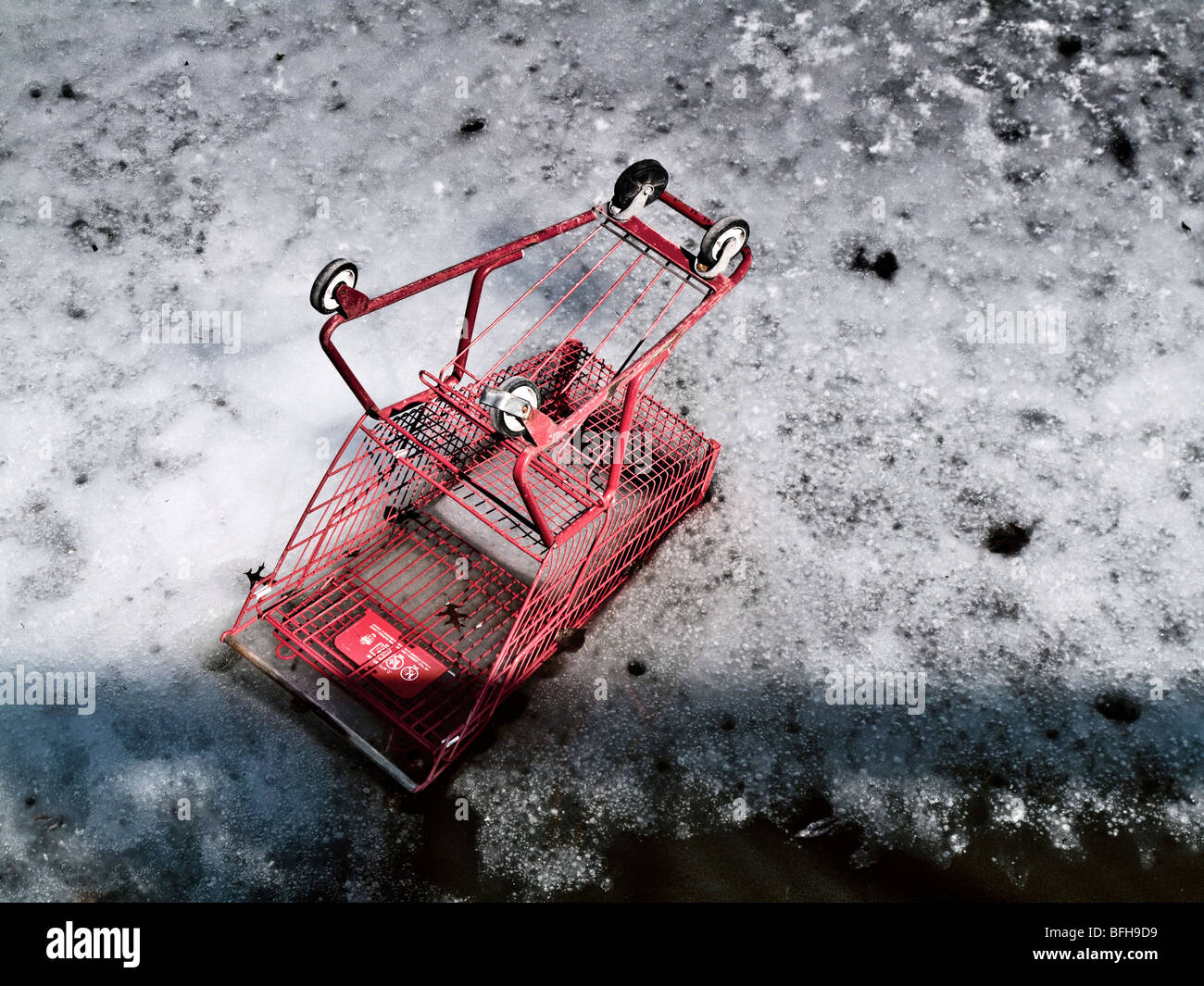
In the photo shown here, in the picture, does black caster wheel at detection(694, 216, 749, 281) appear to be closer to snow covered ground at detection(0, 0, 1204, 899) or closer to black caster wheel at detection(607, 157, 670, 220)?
black caster wheel at detection(607, 157, 670, 220)

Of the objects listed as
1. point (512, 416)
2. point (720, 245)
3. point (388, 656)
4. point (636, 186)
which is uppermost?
point (636, 186)

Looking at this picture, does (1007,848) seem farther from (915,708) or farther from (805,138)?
(805,138)

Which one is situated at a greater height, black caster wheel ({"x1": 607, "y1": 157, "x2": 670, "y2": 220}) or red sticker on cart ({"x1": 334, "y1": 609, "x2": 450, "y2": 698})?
black caster wheel ({"x1": 607, "y1": 157, "x2": 670, "y2": 220})

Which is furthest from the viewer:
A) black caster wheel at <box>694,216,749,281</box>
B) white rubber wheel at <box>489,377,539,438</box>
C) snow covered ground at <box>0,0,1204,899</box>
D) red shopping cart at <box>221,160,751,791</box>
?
snow covered ground at <box>0,0,1204,899</box>

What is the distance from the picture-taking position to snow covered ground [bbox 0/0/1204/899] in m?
3.48

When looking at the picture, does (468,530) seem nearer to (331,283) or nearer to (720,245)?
(331,283)

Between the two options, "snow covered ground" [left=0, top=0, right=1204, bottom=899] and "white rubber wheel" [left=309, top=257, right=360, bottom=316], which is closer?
"white rubber wheel" [left=309, top=257, right=360, bottom=316]

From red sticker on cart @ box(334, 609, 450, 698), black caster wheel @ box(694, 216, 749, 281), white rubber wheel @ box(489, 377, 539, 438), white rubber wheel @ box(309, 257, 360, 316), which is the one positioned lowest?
red sticker on cart @ box(334, 609, 450, 698)

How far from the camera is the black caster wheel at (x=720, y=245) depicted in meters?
3.09

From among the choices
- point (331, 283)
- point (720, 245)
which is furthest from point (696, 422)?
point (331, 283)

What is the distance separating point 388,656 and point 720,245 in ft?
5.92

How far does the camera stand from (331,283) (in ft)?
9.55

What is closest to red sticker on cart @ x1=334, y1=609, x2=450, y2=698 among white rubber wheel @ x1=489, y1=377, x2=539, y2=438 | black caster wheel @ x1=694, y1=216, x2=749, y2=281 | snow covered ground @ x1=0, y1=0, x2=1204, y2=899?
snow covered ground @ x1=0, y1=0, x2=1204, y2=899
